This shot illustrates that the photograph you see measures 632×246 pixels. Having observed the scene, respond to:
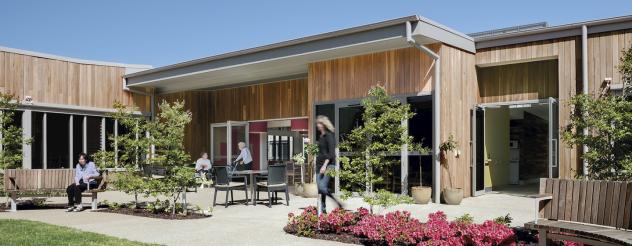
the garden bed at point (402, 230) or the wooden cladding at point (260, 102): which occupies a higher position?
the wooden cladding at point (260, 102)

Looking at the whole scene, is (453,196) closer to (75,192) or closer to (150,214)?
(150,214)

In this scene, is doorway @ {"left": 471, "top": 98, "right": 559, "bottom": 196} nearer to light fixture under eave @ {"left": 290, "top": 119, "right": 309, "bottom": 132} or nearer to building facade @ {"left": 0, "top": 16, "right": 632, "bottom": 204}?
building facade @ {"left": 0, "top": 16, "right": 632, "bottom": 204}

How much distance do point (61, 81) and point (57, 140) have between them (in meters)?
1.62

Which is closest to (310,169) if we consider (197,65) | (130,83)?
(197,65)

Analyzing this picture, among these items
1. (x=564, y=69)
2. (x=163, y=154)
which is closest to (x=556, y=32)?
(x=564, y=69)

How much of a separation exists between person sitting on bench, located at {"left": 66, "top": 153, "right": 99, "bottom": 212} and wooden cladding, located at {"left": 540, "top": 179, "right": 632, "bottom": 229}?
819 cm

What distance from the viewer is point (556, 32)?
1053 cm

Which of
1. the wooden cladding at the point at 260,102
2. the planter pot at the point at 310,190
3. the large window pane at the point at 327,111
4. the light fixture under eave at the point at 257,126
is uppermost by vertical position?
the wooden cladding at the point at 260,102

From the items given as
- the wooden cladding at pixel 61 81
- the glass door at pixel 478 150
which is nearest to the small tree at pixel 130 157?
the wooden cladding at pixel 61 81

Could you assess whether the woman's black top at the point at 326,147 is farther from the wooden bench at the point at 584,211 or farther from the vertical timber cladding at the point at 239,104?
the vertical timber cladding at the point at 239,104

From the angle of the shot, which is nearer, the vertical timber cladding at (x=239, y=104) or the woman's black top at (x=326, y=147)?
the woman's black top at (x=326, y=147)

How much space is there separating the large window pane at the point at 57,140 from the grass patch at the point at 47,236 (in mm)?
7554

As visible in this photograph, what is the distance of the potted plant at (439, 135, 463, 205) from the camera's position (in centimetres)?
1015

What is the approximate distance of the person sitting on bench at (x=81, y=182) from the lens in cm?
1031
